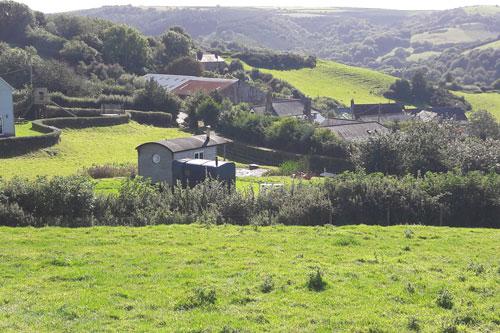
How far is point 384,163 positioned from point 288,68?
84.4 metres

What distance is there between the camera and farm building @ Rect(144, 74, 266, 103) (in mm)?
84806

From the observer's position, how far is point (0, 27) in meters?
99.4

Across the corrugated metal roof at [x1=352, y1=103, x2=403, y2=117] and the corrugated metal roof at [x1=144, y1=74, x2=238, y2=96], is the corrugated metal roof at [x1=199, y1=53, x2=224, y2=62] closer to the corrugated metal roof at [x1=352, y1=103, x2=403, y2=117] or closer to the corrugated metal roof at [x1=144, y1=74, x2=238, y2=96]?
the corrugated metal roof at [x1=144, y1=74, x2=238, y2=96]

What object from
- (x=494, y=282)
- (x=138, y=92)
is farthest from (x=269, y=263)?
(x=138, y=92)

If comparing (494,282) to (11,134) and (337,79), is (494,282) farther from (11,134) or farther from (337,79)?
(337,79)

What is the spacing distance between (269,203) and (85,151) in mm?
28102

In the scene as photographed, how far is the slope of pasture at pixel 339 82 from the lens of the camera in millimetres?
108000

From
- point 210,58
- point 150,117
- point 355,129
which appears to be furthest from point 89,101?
point 210,58

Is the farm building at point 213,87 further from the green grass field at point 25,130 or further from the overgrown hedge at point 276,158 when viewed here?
the overgrown hedge at point 276,158

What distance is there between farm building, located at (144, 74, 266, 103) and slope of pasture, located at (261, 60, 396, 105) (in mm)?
17048

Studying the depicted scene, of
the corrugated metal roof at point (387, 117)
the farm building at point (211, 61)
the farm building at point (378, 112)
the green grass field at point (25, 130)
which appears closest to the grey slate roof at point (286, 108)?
the farm building at point (378, 112)

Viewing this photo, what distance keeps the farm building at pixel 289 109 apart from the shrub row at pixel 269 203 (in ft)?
164

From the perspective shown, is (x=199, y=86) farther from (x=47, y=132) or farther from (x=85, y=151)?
(x=85, y=151)

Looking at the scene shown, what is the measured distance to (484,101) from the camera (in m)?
110
